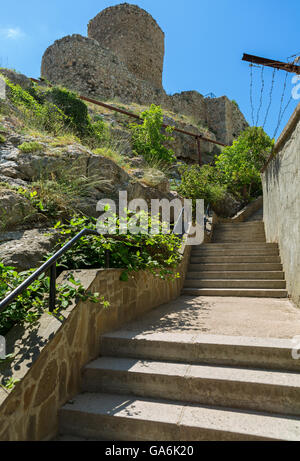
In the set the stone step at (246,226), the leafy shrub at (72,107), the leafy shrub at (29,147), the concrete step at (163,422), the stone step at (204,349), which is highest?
the leafy shrub at (72,107)

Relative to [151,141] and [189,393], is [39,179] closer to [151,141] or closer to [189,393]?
[189,393]

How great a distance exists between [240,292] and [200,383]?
3.11 m

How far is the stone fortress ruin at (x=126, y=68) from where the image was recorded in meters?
18.1

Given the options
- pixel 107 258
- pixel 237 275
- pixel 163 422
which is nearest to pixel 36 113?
pixel 107 258

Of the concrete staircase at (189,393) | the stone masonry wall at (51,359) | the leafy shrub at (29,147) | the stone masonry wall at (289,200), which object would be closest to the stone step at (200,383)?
the concrete staircase at (189,393)

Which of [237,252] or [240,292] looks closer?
[240,292]

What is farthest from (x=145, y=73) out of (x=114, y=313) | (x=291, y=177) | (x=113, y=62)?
(x=114, y=313)

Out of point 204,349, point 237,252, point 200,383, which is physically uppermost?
point 237,252

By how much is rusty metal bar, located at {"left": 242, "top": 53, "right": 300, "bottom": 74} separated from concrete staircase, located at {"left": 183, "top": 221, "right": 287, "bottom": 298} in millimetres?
4078

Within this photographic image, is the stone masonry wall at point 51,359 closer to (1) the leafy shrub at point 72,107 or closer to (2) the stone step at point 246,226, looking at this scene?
(2) the stone step at point 246,226

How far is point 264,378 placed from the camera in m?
2.12

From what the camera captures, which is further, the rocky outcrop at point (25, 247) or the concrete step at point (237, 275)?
the concrete step at point (237, 275)

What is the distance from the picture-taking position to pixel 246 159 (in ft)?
42.6

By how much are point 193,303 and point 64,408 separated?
2690 millimetres
